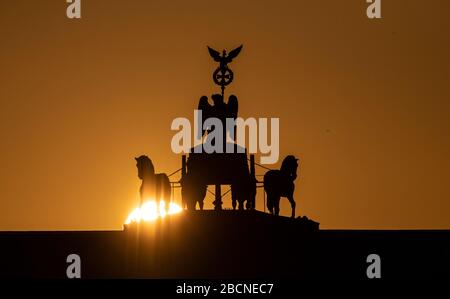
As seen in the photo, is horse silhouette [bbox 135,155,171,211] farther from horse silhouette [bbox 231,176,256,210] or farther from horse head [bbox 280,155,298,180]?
horse head [bbox 280,155,298,180]

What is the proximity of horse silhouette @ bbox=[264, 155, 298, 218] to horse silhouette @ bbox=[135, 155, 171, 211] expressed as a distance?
3.10m

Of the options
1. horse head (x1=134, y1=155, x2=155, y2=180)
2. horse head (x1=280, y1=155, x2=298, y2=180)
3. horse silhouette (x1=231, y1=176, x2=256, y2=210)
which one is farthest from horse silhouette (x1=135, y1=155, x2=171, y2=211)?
horse head (x1=280, y1=155, x2=298, y2=180)

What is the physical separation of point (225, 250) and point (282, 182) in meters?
2.61

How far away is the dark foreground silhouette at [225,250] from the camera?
5612 centimetres

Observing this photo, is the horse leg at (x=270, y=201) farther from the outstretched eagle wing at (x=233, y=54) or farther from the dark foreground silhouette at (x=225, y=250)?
the outstretched eagle wing at (x=233, y=54)

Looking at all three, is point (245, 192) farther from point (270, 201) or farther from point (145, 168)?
point (145, 168)

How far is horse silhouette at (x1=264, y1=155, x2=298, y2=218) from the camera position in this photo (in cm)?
5666

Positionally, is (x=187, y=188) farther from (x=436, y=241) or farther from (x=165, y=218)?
(x=436, y=241)

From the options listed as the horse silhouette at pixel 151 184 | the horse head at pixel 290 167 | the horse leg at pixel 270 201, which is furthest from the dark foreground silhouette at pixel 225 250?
the horse head at pixel 290 167
